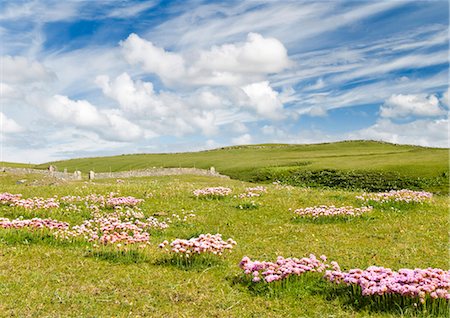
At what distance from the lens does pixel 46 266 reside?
10.9 metres

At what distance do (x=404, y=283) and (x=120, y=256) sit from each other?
23.4 feet

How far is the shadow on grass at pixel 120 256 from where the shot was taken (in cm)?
1139

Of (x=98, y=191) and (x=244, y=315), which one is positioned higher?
(x=98, y=191)

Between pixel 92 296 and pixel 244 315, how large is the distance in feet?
10.8

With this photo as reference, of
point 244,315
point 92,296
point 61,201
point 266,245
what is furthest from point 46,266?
point 61,201

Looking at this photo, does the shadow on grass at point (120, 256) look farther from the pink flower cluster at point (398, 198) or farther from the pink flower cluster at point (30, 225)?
the pink flower cluster at point (398, 198)

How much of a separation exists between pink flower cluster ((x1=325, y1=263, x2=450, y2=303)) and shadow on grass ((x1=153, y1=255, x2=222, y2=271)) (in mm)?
3721

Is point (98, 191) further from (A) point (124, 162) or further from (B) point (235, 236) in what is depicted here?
(A) point (124, 162)

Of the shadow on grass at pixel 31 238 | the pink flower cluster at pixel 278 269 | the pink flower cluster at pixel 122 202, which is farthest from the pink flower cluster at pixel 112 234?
the pink flower cluster at pixel 122 202

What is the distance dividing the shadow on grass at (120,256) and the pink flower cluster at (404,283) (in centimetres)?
549

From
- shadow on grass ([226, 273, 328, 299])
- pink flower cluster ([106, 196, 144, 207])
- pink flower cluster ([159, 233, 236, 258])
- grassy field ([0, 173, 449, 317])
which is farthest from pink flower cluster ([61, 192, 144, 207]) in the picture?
shadow on grass ([226, 273, 328, 299])

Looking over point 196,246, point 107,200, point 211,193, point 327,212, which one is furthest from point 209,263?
point 211,193

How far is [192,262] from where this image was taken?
11.1m

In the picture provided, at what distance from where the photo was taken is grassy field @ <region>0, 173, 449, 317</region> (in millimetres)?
8461
